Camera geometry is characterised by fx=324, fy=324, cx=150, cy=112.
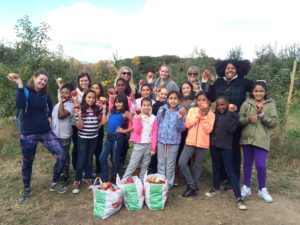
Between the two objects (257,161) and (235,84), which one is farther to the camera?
(235,84)

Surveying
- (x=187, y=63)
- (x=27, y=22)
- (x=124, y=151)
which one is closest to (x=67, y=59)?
(x=27, y=22)

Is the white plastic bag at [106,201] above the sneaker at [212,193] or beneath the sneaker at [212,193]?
above

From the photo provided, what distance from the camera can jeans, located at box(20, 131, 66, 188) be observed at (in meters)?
4.63

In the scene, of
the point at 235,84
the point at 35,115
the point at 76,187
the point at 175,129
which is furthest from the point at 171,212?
the point at 35,115

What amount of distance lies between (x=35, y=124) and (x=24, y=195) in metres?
1.11

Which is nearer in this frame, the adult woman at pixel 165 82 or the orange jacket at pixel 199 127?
the orange jacket at pixel 199 127

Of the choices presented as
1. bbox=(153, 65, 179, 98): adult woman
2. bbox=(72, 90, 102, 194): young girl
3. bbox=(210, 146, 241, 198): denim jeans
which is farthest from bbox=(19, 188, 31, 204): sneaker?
bbox=(210, 146, 241, 198): denim jeans

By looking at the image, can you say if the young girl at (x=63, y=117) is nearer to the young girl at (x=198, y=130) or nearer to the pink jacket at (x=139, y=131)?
the pink jacket at (x=139, y=131)

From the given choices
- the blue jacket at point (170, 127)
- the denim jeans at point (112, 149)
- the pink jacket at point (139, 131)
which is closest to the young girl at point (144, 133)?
the pink jacket at point (139, 131)

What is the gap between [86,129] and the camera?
486 cm

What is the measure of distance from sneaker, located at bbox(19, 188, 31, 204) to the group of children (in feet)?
2.27

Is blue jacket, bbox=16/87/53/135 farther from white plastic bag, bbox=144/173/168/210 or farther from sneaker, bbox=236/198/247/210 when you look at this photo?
sneaker, bbox=236/198/247/210

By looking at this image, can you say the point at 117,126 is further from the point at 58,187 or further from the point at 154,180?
the point at 58,187

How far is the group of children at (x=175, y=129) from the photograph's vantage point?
4613 millimetres
